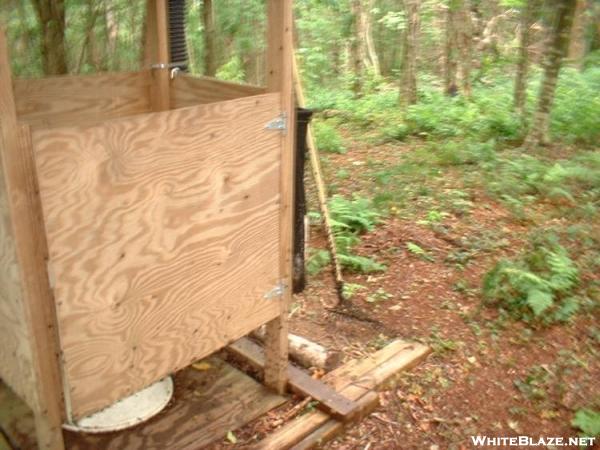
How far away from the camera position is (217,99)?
296cm

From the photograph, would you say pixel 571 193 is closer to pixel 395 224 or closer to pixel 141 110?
pixel 395 224

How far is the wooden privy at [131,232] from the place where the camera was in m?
1.92

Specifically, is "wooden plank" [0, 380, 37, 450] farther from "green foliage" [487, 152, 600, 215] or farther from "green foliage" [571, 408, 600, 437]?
"green foliage" [487, 152, 600, 215]

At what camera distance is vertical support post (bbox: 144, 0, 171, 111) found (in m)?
3.09

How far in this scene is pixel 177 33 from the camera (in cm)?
328

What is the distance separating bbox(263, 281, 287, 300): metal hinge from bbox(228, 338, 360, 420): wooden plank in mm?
615

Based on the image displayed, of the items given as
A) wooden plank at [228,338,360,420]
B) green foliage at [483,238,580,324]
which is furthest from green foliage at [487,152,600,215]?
wooden plank at [228,338,360,420]

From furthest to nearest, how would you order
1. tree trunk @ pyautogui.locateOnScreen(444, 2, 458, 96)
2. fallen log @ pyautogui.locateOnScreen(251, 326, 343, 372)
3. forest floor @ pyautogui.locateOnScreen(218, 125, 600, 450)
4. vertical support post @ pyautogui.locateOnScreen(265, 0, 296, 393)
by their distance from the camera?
tree trunk @ pyautogui.locateOnScreen(444, 2, 458, 96), fallen log @ pyautogui.locateOnScreen(251, 326, 343, 372), forest floor @ pyautogui.locateOnScreen(218, 125, 600, 450), vertical support post @ pyautogui.locateOnScreen(265, 0, 296, 393)

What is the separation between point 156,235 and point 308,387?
4.67ft

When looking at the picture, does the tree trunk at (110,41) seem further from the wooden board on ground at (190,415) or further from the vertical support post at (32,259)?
the vertical support post at (32,259)

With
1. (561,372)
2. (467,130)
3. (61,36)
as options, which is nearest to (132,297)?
(561,372)

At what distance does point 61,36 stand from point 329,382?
11.6ft

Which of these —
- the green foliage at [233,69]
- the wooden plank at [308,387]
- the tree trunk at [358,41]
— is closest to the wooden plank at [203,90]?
the wooden plank at [308,387]

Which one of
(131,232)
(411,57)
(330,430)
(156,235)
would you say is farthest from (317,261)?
(411,57)
